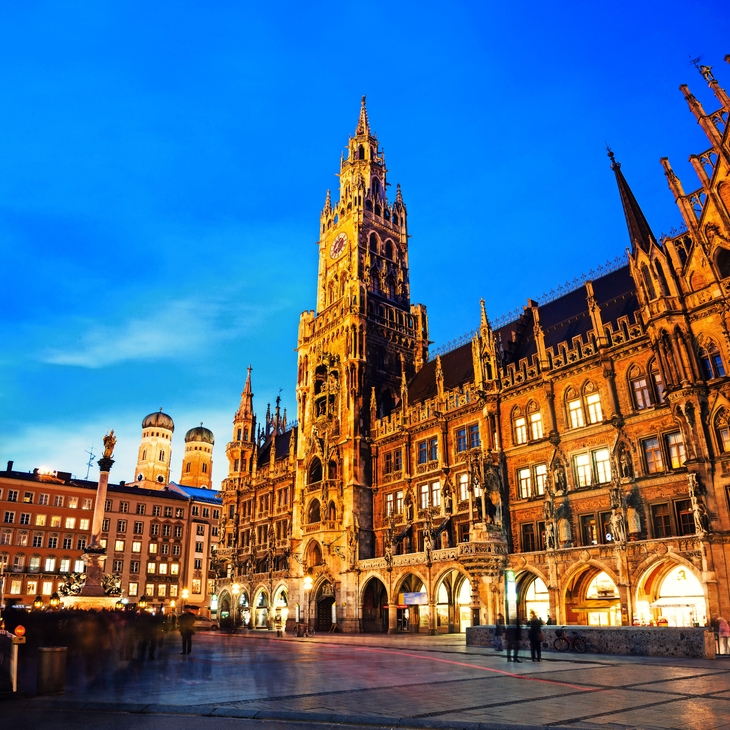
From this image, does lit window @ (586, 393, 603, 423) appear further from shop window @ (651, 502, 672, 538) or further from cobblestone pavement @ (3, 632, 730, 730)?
cobblestone pavement @ (3, 632, 730, 730)

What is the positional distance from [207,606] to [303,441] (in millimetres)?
47880

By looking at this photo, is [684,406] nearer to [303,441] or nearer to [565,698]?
[565,698]

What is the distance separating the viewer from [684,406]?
29.0 metres

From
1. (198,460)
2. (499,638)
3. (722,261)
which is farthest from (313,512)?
(198,460)

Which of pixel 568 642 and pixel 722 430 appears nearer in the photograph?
pixel 568 642

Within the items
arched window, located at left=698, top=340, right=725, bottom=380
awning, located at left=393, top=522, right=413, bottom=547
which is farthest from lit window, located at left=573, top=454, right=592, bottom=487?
awning, located at left=393, top=522, right=413, bottom=547

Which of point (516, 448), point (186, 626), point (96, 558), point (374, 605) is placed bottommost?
point (374, 605)

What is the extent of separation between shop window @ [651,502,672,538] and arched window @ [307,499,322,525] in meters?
28.8

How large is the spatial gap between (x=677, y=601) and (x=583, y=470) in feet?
26.4

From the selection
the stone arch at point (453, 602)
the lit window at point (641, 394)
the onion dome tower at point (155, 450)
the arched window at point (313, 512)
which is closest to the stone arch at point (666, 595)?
the lit window at point (641, 394)

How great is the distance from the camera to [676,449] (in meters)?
30.8

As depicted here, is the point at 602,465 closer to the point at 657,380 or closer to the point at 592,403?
the point at 592,403

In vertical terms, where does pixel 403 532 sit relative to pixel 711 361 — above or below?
below

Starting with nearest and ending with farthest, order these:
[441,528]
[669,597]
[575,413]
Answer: [669,597] → [575,413] → [441,528]
